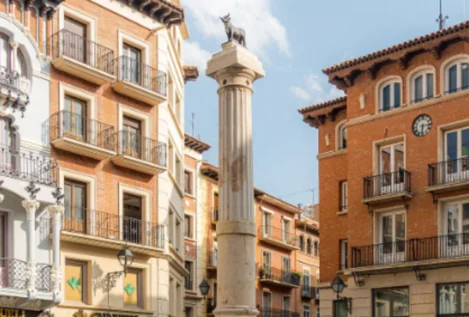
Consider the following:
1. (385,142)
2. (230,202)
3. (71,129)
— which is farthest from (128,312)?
(385,142)

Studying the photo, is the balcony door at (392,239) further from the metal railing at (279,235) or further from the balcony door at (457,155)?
the metal railing at (279,235)

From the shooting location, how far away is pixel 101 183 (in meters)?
31.5

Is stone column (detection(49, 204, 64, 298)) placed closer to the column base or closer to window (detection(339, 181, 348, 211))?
the column base

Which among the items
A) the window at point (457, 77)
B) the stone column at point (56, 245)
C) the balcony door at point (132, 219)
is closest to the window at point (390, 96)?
the window at point (457, 77)

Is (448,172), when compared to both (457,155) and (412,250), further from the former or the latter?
(412,250)

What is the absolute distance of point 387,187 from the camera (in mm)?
37562

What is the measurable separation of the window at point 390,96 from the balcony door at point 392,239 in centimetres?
456

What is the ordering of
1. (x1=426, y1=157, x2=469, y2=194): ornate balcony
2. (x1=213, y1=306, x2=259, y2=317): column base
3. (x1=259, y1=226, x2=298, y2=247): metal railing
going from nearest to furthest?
(x1=213, y1=306, x2=259, y2=317): column base → (x1=426, y1=157, x2=469, y2=194): ornate balcony → (x1=259, y1=226, x2=298, y2=247): metal railing

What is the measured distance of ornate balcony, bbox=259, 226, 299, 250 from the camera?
60725 mm

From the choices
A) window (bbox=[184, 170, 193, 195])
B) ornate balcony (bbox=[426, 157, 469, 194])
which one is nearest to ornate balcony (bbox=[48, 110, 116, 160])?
ornate balcony (bbox=[426, 157, 469, 194])

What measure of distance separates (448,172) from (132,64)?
1273 cm

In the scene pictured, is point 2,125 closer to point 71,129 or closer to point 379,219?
point 71,129

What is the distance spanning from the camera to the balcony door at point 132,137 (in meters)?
32.8

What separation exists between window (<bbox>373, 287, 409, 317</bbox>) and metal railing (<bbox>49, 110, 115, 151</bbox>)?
12759 mm
